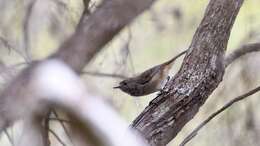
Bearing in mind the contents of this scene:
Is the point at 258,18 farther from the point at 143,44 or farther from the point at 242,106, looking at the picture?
the point at 143,44

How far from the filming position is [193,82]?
1436mm

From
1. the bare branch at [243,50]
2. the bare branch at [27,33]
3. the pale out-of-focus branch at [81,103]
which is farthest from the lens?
the bare branch at [27,33]

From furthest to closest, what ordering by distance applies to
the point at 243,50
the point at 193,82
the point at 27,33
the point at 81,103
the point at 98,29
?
the point at 27,33 → the point at 243,50 → the point at 98,29 → the point at 193,82 → the point at 81,103

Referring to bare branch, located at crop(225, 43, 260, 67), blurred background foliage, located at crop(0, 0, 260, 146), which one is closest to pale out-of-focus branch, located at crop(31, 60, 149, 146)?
bare branch, located at crop(225, 43, 260, 67)

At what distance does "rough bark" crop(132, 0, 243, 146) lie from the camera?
1.37 meters

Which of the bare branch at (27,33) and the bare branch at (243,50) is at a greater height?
the bare branch at (27,33)

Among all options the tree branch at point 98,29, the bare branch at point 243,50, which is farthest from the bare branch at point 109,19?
the bare branch at point 243,50

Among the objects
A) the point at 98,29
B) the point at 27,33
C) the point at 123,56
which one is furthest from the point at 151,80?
the point at 123,56

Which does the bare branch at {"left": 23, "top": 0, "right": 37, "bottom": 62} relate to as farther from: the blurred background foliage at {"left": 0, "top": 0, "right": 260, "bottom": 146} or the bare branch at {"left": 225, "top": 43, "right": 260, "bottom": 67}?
the bare branch at {"left": 225, "top": 43, "right": 260, "bottom": 67}

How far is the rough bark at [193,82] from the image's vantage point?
1370mm

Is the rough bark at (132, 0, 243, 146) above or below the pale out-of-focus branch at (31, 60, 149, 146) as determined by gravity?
above

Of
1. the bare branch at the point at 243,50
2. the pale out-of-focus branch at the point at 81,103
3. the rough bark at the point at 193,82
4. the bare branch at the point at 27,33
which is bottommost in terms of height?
the pale out-of-focus branch at the point at 81,103

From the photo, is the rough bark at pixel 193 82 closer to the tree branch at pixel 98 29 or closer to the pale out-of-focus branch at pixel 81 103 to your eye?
the tree branch at pixel 98 29

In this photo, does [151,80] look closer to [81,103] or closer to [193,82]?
[193,82]
